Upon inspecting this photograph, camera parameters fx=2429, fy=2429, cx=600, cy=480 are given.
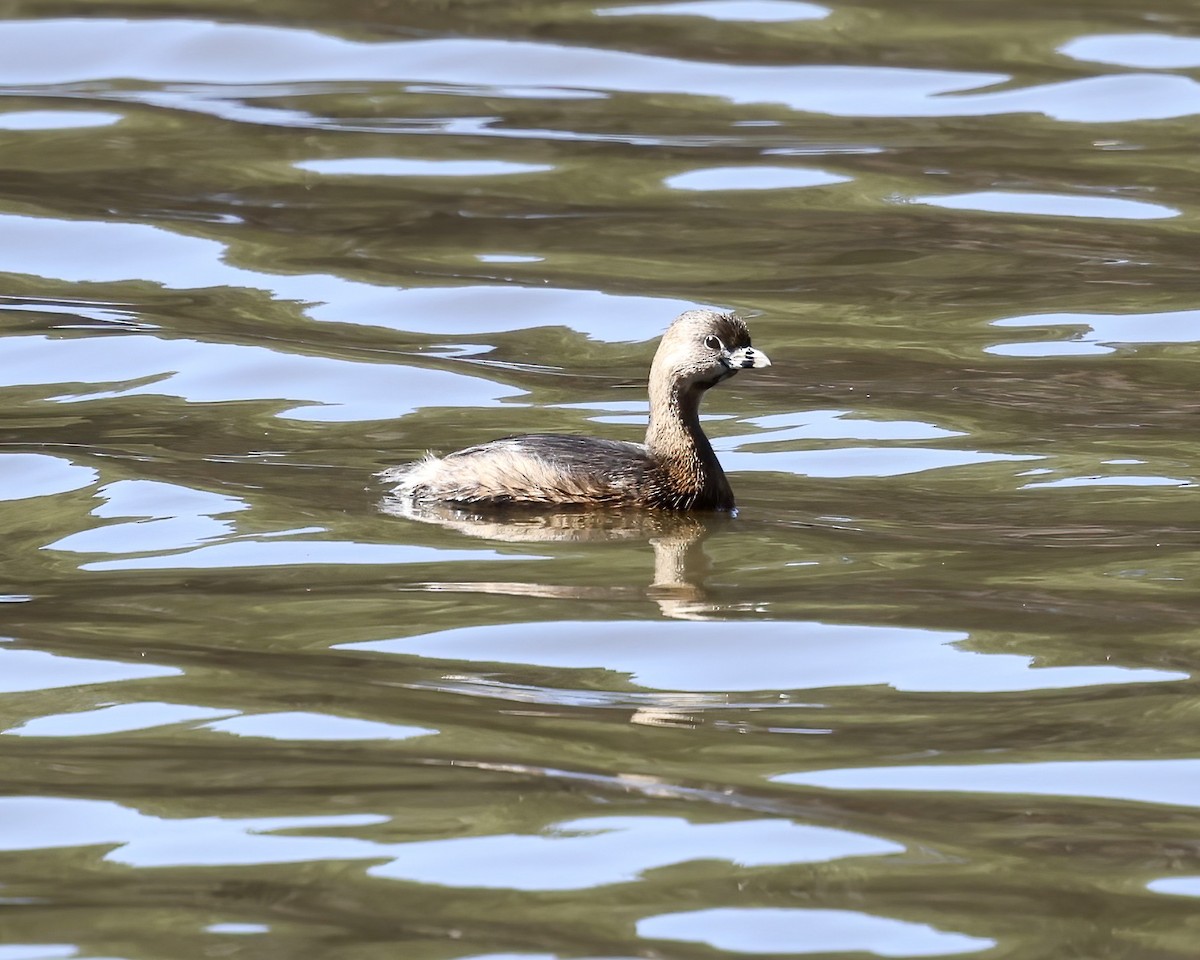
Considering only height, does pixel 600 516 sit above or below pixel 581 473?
below

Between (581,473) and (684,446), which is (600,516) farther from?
(684,446)

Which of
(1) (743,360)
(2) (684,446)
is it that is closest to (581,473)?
(2) (684,446)

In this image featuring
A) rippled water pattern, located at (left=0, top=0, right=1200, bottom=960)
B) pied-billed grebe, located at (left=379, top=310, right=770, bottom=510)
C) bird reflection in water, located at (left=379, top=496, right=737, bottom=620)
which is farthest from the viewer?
pied-billed grebe, located at (left=379, top=310, right=770, bottom=510)

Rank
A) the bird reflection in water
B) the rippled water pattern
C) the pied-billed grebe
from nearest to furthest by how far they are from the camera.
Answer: the rippled water pattern → the bird reflection in water → the pied-billed grebe

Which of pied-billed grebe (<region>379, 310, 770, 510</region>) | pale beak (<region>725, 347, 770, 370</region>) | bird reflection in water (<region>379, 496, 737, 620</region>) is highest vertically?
pale beak (<region>725, 347, 770, 370</region>)

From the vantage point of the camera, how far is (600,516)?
8.75 meters

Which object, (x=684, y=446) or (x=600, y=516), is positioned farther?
(x=684, y=446)

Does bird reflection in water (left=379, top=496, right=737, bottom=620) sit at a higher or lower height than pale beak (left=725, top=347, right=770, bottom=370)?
lower

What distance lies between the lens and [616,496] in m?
8.77

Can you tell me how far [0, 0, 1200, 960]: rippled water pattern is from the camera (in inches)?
219

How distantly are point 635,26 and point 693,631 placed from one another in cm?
989

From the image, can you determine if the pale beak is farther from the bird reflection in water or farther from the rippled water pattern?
the bird reflection in water

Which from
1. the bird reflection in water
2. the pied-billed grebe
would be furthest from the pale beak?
the bird reflection in water

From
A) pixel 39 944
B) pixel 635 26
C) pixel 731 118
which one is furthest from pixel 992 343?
pixel 39 944
